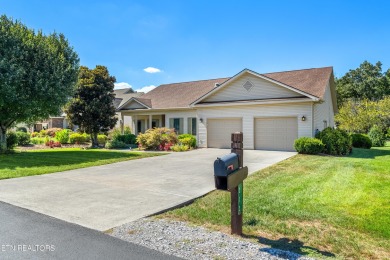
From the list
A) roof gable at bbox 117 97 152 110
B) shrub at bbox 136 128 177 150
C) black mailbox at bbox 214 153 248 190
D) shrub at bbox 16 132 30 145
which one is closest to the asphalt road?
black mailbox at bbox 214 153 248 190

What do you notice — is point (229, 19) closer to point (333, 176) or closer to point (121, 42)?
point (121, 42)

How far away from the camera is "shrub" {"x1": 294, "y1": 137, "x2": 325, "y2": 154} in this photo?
14.8 metres

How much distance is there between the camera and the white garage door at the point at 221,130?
18.9 meters

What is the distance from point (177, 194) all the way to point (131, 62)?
701 inches

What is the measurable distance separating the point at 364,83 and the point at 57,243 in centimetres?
5010

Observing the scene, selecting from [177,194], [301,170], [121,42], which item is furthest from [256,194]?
[121,42]

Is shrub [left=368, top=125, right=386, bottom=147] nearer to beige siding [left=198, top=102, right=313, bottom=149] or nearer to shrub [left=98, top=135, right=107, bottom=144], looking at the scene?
beige siding [left=198, top=102, right=313, bottom=149]

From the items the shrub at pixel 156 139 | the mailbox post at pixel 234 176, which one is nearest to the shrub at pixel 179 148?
the shrub at pixel 156 139

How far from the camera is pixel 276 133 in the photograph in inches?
688

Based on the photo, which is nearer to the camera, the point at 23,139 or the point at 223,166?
the point at 223,166

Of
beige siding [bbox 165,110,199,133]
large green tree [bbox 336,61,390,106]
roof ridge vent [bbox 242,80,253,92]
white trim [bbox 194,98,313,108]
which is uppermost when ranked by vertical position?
large green tree [bbox 336,61,390,106]

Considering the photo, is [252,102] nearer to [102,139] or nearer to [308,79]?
[308,79]

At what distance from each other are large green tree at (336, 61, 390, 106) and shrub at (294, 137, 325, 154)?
101 feet

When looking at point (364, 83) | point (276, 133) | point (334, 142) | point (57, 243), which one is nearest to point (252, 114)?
point (276, 133)
